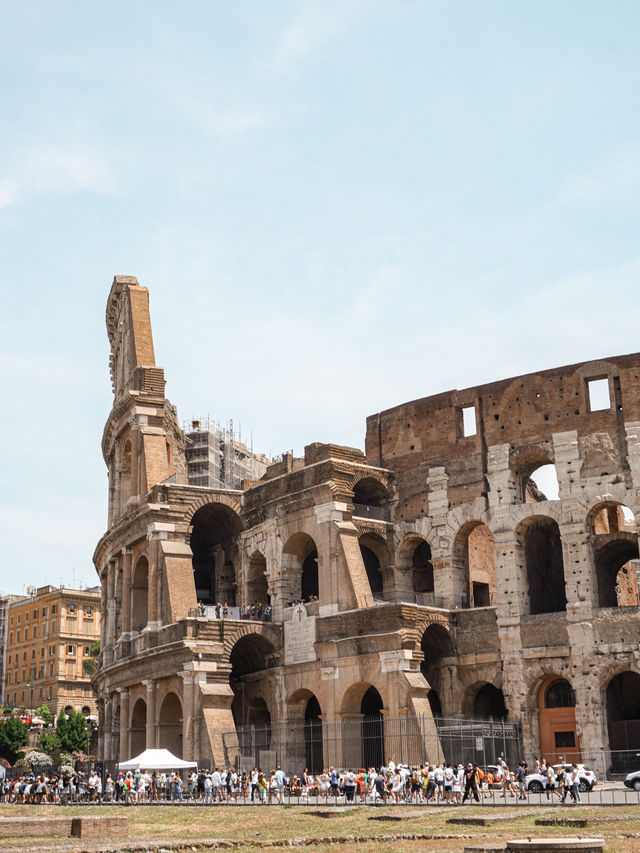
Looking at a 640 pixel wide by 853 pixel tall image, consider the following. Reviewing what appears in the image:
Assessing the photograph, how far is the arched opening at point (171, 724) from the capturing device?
39125mm

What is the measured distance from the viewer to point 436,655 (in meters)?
37.8

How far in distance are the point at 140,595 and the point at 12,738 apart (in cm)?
2590

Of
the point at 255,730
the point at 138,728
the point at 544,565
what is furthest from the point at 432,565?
the point at 138,728

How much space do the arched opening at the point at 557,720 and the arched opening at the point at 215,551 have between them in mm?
13881

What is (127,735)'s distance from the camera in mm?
42125

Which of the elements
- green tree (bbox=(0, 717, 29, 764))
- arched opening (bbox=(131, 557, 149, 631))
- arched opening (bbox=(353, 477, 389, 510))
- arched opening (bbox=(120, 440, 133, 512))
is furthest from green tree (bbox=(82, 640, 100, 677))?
arched opening (bbox=(353, 477, 389, 510))

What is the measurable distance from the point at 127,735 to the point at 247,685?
203 inches

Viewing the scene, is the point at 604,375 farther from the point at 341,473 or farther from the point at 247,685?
the point at 247,685

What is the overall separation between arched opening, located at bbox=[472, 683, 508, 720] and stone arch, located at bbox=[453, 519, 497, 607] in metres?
2.98

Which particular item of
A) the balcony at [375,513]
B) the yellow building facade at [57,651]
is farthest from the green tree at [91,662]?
the balcony at [375,513]

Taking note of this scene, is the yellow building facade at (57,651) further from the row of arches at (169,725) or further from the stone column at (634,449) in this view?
the stone column at (634,449)

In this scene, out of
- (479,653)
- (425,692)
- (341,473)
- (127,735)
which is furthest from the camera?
(127,735)

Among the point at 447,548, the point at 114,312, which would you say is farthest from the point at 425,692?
the point at 114,312

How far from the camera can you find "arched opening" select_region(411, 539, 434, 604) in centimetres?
4156
